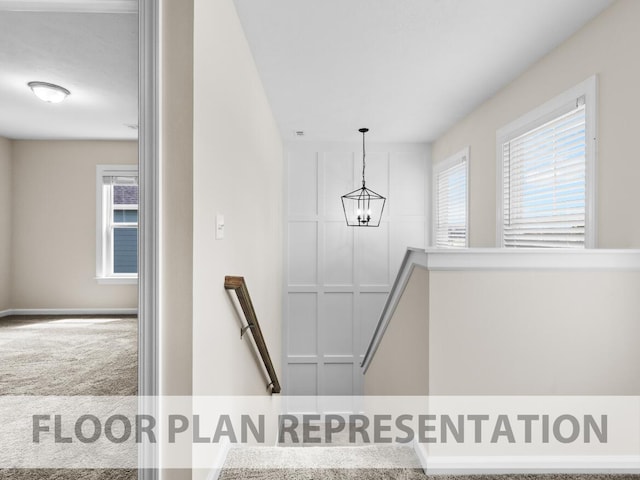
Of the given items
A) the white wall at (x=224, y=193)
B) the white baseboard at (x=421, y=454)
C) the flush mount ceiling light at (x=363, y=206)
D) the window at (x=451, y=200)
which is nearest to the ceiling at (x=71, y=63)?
the white wall at (x=224, y=193)

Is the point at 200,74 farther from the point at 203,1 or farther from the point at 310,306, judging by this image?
the point at 310,306

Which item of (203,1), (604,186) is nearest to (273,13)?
(203,1)

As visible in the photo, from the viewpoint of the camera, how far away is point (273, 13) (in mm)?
2172

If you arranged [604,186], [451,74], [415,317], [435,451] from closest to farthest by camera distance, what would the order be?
[435,451] → [415,317] → [604,186] → [451,74]

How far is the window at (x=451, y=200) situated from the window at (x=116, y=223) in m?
4.25

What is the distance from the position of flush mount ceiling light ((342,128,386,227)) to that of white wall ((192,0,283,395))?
2.12 meters

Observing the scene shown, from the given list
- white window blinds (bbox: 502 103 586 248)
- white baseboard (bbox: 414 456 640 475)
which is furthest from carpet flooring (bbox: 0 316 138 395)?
white window blinds (bbox: 502 103 586 248)

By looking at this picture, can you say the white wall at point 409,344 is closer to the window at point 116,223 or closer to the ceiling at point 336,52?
the ceiling at point 336,52

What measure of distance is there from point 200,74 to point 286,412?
468 centimetres

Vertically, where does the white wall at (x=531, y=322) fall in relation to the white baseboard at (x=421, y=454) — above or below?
above

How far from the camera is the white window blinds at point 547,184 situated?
2.40 m

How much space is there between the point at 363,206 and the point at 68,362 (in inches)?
144

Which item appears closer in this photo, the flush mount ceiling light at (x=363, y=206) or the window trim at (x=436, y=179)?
the window trim at (x=436, y=179)

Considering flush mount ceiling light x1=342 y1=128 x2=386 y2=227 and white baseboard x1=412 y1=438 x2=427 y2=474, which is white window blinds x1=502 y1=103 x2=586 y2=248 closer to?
white baseboard x1=412 y1=438 x2=427 y2=474
